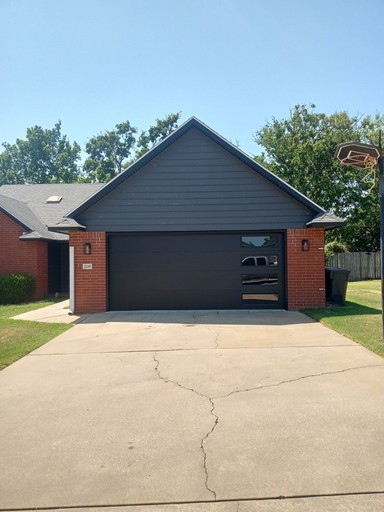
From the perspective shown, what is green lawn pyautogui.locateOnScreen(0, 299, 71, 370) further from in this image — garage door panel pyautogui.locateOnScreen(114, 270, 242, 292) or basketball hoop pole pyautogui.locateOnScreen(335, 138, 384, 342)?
basketball hoop pole pyautogui.locateOnScreen(335, 138, 384, 342)

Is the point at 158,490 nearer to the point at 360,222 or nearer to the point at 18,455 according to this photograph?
the point at 18,455

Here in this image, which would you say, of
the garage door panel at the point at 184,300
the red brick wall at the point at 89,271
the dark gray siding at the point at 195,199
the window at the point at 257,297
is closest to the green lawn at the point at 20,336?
the red brick wall at the point at 89,271

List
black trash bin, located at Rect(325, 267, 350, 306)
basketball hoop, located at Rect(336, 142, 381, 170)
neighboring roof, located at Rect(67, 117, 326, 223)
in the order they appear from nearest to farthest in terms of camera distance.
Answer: basketball hoop, located at Rect(336, 142, 381, 170)
neighboring roof, located at Rect(67, 117, 326, 223)
black trash bin, located at Rect(325, 267, 350, 306)

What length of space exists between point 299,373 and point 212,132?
7.87 m

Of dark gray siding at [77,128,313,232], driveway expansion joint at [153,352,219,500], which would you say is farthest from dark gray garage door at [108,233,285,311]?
driveway expansion joint at [153,352,219,500]

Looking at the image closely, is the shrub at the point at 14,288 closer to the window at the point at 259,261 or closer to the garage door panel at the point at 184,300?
the garage door panel at the point at 184,300

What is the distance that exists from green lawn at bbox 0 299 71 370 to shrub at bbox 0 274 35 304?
3.21m

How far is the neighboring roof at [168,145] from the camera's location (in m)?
11.1

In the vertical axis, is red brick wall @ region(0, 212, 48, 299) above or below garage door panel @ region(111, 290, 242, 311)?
above

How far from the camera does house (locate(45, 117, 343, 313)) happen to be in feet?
36.8

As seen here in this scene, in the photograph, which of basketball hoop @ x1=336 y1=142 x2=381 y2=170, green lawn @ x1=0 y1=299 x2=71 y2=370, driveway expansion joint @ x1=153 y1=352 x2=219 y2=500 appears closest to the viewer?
driveway expansion joint @ x1=153 y1=352 x2=219 y2=500

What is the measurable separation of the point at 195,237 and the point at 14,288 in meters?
7.39

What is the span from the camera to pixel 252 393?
15.0 feet

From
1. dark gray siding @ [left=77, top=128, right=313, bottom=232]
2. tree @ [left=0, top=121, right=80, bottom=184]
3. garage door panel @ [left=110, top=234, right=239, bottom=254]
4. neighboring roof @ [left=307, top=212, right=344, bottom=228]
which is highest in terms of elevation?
tree @ [left=0, top=121, right=80, bottom=184]
